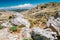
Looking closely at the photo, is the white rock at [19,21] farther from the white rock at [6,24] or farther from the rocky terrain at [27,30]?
the white rock at [6,24]

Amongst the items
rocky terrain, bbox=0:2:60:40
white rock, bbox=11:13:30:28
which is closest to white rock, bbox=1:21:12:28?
rocky terrain, bbox=0:2:60:40

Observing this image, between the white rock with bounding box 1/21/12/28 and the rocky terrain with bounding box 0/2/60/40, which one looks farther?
the white rock with bounding box 1/21/12/28

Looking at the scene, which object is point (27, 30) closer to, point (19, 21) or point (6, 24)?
point (19, 21)

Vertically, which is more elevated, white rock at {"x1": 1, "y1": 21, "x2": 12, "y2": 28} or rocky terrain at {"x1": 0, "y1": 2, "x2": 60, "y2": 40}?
white rock at {"x1": 1, "y1": 21, "x2": 12, "y2": 28}

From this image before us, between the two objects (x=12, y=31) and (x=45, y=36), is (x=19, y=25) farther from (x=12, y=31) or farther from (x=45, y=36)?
(x=45, y=36)

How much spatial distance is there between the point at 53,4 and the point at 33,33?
5447cm

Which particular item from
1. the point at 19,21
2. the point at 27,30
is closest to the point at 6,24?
the point at 19,21

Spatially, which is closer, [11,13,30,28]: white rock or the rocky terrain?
the rocky terrain

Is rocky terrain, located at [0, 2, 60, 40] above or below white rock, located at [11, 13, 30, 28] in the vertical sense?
below

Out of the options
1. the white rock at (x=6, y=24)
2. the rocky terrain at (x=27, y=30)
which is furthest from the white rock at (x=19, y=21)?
the white rock at (x=6, y=24)

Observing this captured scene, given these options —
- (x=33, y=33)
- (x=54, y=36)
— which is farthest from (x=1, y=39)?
(x=54, y=36)

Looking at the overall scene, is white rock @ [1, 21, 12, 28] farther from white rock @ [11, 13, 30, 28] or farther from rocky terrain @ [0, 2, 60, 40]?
white rock @ [11, 13, 30, 28]

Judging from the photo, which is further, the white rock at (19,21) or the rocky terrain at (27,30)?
the white rock at (19,21)

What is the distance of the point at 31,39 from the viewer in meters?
19.4
